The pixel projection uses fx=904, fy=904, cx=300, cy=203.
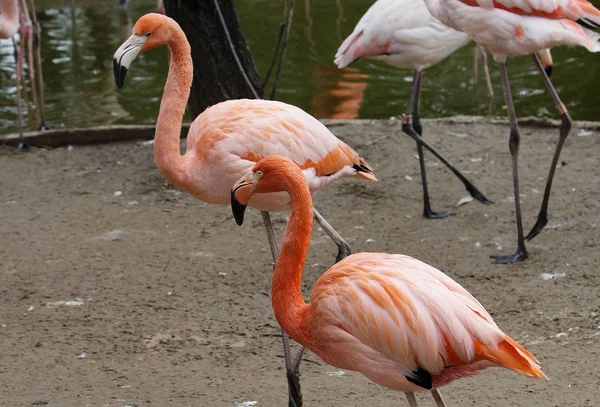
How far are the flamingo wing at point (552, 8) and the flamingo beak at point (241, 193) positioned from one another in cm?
238

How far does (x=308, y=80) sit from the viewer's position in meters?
10.0

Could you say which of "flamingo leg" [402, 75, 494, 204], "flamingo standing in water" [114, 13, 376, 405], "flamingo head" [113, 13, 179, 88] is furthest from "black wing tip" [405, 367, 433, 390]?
"flamingo leg" [402, 75, 494, 204]

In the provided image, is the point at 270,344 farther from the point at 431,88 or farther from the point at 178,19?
the point at 431,88

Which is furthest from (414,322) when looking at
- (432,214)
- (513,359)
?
(432,214)

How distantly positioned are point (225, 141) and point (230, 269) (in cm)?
140

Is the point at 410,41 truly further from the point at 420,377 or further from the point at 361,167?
the point at 420,377

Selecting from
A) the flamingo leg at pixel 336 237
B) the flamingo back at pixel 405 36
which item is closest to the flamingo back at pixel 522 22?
the flamingo back at pixel 405 36

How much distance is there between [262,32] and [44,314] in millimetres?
7521

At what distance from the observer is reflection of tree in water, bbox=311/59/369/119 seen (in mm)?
8812

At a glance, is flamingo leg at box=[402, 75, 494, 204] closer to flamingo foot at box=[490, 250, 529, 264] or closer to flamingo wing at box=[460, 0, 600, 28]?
flamingo foot at box=[490, 250, 529, 264]

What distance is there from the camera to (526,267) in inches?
206

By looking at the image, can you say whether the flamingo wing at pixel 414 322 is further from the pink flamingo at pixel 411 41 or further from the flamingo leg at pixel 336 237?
the pink flamingo at pixel 411 41

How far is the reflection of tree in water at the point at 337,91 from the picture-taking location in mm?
8812

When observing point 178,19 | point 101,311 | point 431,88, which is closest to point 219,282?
point 101,311
